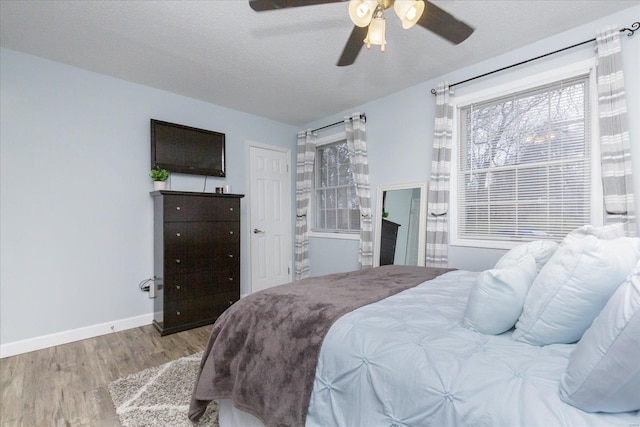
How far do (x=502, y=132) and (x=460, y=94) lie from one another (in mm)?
556

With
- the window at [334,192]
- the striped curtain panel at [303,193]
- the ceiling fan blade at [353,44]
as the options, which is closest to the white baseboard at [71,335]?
the striped curtain panel at [303,193]

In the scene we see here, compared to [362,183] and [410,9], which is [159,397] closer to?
[410,9]

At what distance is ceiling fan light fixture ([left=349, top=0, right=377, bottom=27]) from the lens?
4.72 feet

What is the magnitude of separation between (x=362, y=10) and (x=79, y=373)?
299 centimetres

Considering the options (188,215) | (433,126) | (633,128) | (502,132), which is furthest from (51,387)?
(633,128)

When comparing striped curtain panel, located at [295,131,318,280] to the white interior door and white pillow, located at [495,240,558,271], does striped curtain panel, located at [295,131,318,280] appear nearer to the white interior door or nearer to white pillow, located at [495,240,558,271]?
the white interior door

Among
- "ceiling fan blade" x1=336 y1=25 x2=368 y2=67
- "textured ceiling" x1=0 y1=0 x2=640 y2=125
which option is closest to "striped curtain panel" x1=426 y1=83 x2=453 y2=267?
"textured ceiling" x1=0 y1=0 x2=640 y2=125

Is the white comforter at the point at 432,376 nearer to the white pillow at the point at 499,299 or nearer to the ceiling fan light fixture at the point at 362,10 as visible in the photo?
the white pillow at the point at 499,299

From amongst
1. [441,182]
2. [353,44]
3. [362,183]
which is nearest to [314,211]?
[362,183]

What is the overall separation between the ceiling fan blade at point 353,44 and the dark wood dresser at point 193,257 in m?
2.05

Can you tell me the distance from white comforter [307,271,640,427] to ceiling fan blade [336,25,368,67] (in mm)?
1497

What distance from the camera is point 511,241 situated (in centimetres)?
265

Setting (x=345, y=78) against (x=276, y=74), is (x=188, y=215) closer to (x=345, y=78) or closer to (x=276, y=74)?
(x=276, y=74)

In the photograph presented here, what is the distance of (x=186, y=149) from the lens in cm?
347
